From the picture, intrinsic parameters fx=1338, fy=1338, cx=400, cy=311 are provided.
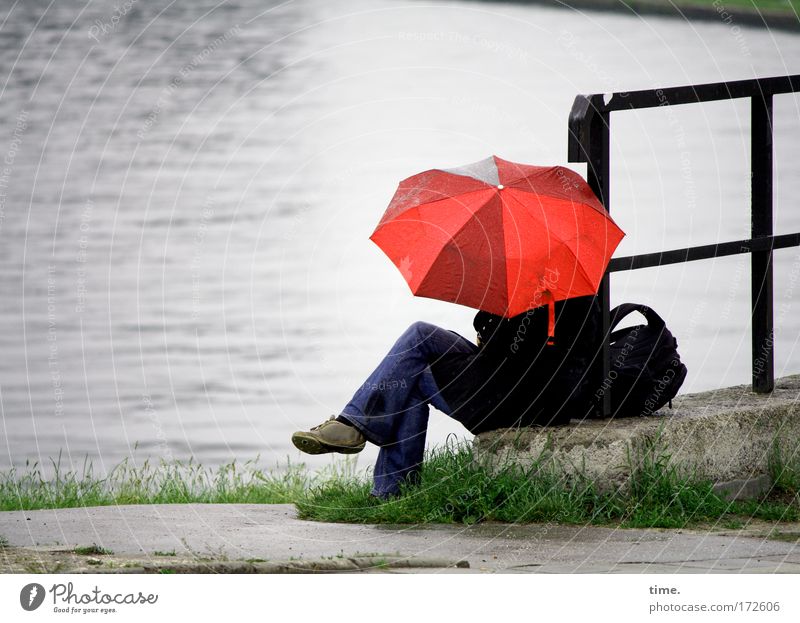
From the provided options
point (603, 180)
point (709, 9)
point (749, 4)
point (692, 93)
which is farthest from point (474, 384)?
point (709, 9)

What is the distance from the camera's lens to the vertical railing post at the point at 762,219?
18.4 feet

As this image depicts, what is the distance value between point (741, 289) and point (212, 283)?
5.77 meters

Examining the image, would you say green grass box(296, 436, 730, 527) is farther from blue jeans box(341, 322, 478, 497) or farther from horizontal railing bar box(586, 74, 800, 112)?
horizontal railing bar box(586, 74, 800, 112)

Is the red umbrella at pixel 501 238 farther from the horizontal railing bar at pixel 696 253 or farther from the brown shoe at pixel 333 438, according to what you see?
the brown shoe at pixel 333 438

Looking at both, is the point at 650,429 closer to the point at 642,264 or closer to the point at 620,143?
the point at 642,264

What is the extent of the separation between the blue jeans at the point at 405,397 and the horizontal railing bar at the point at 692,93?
1069mm

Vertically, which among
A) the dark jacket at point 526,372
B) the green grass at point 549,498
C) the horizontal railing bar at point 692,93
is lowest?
the green grass at point 549,498

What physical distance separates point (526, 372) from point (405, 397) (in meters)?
0.47

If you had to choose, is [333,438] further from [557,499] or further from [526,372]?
[557,499]

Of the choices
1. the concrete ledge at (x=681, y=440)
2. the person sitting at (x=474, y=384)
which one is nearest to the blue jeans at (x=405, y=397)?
the person sitting at (x=474, y=384)

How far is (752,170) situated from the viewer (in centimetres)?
566

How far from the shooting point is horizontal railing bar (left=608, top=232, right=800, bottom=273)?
512cm

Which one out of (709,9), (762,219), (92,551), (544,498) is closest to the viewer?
(92,551)

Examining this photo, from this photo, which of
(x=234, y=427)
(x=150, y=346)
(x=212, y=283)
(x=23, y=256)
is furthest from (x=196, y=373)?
(x=23, y=256)
